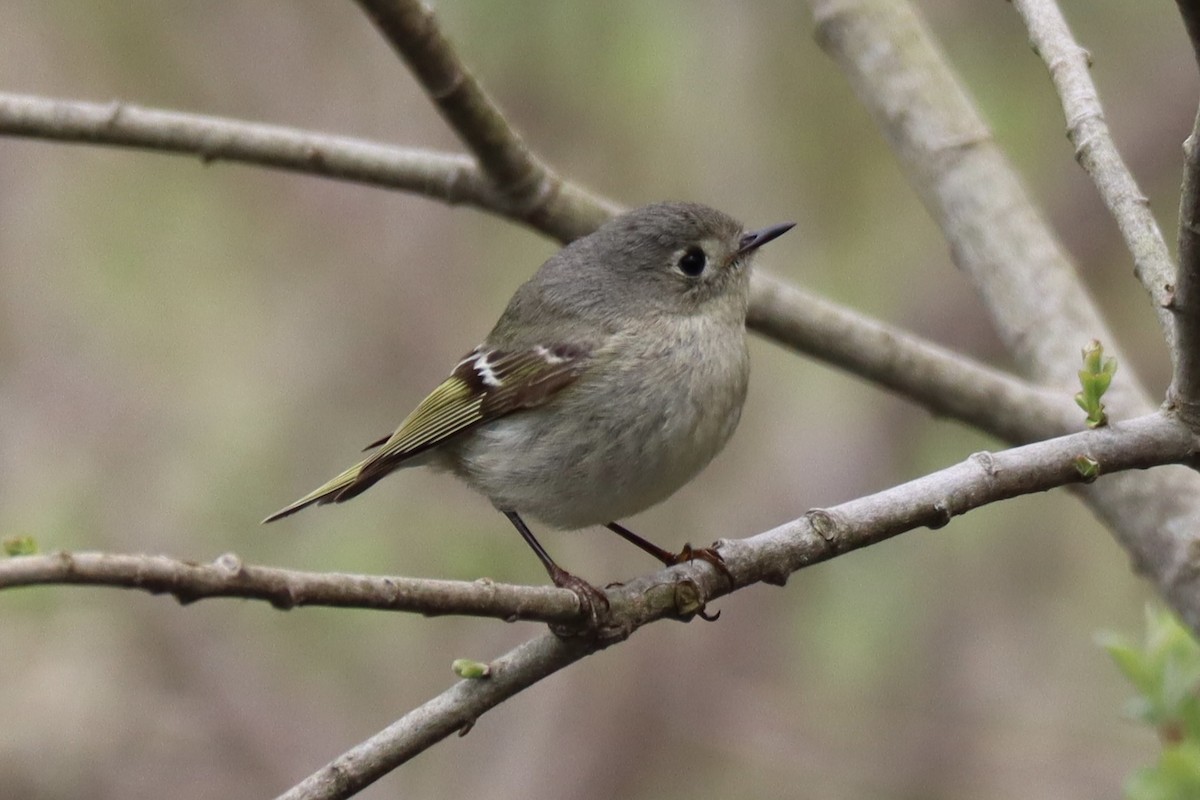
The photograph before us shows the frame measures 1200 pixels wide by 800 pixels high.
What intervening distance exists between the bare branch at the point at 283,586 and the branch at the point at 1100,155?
0.92 meters

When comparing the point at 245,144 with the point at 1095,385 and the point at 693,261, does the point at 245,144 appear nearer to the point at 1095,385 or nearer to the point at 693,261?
the point at 693,261

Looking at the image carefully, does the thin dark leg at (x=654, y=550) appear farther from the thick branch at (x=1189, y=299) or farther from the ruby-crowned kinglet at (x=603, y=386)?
the thick branch at (x=1189, y=299)

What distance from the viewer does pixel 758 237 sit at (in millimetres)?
3121

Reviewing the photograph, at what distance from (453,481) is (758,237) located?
2739 mm

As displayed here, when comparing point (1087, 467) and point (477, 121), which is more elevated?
point (477, 121)

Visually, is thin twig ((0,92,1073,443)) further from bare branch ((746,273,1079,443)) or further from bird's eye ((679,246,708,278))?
bird's eye ((679,246,708,278))

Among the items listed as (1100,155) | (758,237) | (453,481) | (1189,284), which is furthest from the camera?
(453,481)

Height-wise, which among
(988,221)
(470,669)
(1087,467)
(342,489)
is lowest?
(1087,467)

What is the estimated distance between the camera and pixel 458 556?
476cm

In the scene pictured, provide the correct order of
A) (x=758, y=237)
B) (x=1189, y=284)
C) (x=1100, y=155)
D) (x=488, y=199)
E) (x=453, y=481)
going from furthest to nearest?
(x=453, y=481)
(x=758, y=237)
(x=488, y=199)
(x=1100, y=155)
(x=1189, y=284)

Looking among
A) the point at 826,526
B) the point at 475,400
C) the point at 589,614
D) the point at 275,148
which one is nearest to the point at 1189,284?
the point at 826,526

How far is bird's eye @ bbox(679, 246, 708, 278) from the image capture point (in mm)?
3168

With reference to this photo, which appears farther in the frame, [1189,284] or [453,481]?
[453,481]

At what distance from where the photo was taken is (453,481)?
18.3 feet
